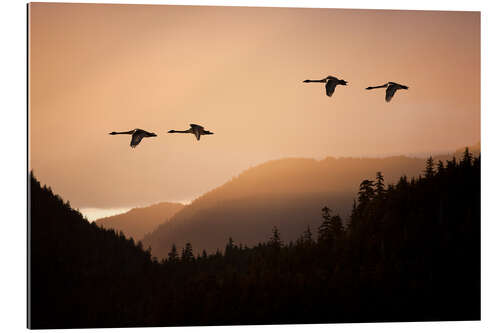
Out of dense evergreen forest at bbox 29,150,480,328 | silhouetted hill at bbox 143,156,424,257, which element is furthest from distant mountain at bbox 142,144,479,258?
dense evergreen forest at bbox 29,150,480,328

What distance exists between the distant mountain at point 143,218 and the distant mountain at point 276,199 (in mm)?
171

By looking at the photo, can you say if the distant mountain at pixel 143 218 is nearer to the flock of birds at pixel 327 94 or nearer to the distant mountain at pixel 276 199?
the distant mountain at pixel 276 199

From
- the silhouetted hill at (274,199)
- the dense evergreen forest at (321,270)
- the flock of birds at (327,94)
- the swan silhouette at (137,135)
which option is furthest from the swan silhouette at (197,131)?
the dense evergreen forest at (321,270)

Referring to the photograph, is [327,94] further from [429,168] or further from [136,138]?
[136,138]

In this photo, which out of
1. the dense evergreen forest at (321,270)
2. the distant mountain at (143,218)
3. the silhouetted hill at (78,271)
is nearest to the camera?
the silhouetted hill at (78,271)

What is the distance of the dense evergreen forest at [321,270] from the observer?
11750 mm

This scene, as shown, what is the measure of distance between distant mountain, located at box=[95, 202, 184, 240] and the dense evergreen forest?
0.16m

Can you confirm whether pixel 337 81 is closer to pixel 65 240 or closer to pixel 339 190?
pixel 339 190

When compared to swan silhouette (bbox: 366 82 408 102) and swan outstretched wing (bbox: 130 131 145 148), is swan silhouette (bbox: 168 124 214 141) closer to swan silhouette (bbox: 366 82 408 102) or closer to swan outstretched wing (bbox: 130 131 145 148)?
swan outstretched wing (bbox: 130 131 145 148)

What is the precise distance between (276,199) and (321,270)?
1.13 metres

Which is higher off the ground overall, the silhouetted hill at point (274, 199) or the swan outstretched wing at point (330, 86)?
the swan outstretched wing at point (330, 86)

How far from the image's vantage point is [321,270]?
12.3m

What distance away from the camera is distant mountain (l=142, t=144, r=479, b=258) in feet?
40.0

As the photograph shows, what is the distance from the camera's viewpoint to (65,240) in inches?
450
